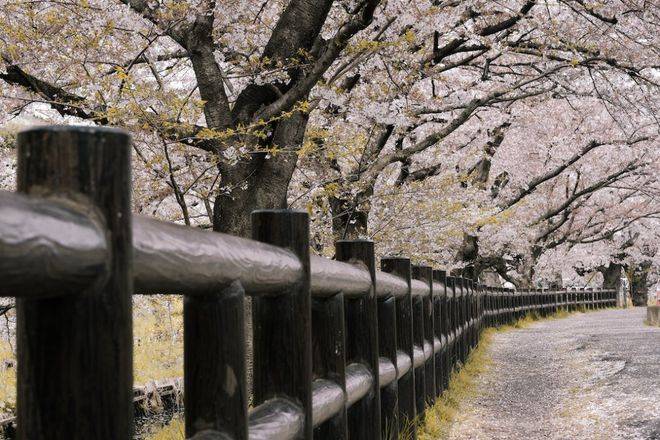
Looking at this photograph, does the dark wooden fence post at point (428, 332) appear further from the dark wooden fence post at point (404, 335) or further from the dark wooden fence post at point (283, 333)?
the dark wooden fence post at point (283, 333)

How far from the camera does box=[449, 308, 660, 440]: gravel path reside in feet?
17.7

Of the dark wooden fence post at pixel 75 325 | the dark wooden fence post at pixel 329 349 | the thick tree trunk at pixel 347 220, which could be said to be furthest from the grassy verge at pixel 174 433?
the thick tree trunk at pixel 347 220

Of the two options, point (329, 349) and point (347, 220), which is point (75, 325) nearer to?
point (329, 349)

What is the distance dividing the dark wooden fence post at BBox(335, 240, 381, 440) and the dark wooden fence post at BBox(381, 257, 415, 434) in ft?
4.02

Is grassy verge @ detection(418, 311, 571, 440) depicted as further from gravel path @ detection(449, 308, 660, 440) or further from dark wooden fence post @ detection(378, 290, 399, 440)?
dark wooden fence post @ detection(378, 290, 399, 440)

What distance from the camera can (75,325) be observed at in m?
1.13

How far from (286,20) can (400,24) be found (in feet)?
8.74

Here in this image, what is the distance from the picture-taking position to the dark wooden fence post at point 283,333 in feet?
8.01

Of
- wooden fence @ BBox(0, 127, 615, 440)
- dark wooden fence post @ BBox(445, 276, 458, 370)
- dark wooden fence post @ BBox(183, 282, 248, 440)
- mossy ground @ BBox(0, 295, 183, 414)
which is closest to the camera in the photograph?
wooden fence @ BBox(0, 127, 615, 440)

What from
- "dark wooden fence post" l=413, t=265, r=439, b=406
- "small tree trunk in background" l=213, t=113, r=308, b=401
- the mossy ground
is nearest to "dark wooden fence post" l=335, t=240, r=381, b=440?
"dark wooden fence post" l=413, t=265, r=439, b=406

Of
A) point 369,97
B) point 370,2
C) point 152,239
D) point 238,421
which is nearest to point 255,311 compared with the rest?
point 238,421

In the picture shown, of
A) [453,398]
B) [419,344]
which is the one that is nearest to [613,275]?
[453,398]

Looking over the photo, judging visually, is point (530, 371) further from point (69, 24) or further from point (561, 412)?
point (69, 24)

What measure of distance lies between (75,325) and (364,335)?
2.74 meters
